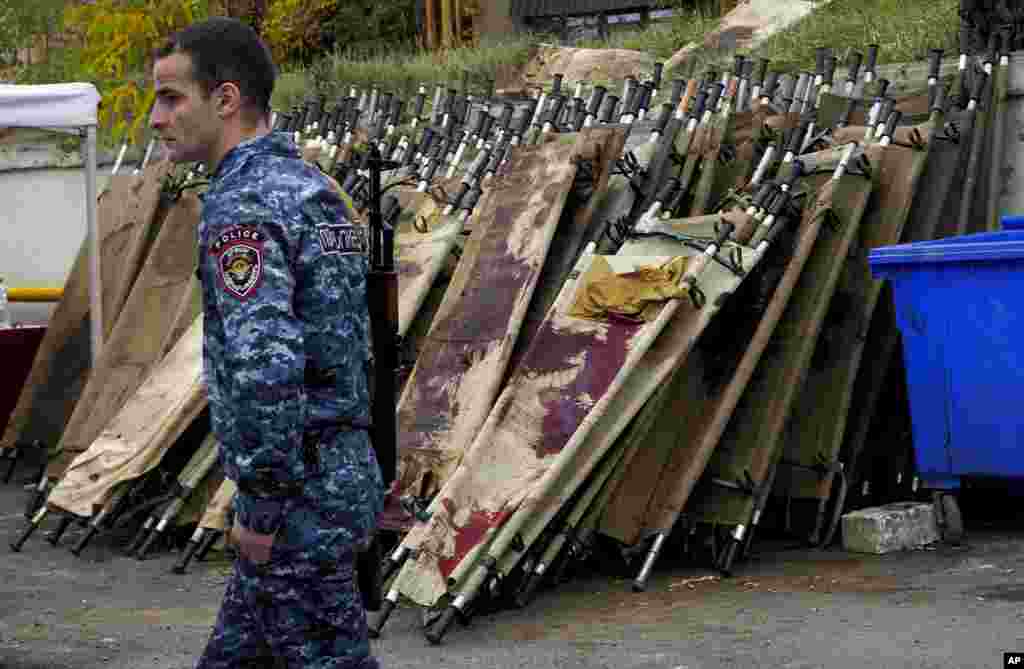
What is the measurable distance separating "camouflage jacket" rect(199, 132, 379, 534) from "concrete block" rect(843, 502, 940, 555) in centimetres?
387

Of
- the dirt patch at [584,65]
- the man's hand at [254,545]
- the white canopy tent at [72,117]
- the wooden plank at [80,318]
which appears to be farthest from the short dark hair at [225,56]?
the dirt patch at [584,65]

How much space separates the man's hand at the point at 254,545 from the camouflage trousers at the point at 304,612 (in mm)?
50

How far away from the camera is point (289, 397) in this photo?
3.69 m

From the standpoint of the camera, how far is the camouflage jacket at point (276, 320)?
12.1 feet

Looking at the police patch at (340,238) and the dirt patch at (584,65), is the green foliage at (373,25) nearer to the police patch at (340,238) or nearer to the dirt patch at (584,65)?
the dirt patch at (584,65)

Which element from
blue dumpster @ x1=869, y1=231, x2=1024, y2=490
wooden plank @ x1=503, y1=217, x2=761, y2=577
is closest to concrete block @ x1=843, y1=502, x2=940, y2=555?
blue dumpster @ x1=869, y1=231, x2=1024, y2=490

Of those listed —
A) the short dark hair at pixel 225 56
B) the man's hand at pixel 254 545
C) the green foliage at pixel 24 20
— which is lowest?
the green foliage at pixel 24 20

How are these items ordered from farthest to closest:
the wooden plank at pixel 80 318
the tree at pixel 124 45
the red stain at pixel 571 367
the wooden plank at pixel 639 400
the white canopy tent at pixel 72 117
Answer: the tree at pixel 124 45, the wooden plank at pixel 80 318, the white canopy tent at pixel 72 117, the red stain at pixel 571 367, the wooden plank at pixel 639 400

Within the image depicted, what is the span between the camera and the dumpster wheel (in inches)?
291

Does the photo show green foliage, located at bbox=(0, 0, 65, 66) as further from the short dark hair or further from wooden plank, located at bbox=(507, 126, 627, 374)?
the short dark hair

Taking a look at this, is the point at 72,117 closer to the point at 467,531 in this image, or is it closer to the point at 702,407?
the point at 702,407

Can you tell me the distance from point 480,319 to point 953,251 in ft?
6.66

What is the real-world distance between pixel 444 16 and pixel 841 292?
448 inches

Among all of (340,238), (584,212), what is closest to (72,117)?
(584,212)
